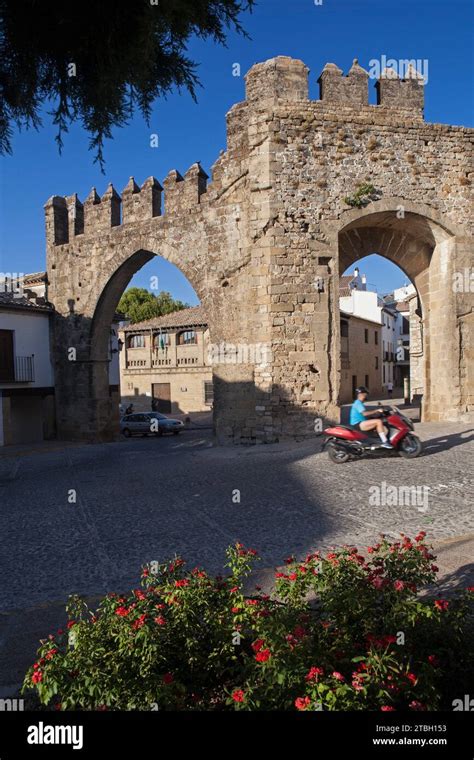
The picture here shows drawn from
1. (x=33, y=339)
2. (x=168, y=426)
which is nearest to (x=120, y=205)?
(x=33, y=339)

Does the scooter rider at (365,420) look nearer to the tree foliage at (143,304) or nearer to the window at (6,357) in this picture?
the window at (6,357)

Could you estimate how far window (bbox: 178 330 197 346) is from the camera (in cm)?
3191

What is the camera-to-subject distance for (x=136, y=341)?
34750 mm

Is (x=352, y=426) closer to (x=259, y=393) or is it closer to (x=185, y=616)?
(x=259, y=393)

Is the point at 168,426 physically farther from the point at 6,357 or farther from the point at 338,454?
the point at 338,454

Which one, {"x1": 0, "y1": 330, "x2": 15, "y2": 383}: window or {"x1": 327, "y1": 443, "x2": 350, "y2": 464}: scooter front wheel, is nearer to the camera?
{"x1": 327, "y1": 443, "x2": 350, "y2": 464}: scooter front wheel

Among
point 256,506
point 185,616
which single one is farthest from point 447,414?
point 185,616

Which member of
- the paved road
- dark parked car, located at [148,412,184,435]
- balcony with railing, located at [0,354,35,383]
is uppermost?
balcony with railing, located at [0,354,35,383]

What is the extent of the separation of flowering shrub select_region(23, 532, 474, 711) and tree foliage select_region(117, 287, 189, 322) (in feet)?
137

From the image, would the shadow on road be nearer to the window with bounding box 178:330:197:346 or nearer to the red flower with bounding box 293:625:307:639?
the red flower with bounding box 293:625:307:639

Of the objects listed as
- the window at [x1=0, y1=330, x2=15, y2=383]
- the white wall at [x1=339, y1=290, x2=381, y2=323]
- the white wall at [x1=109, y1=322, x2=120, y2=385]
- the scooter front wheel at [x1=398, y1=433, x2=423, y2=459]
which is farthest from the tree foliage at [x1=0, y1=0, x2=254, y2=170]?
the white wall at [x1=339, y1=290, x2=381, y2=323]

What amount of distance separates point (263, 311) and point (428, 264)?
198 inches

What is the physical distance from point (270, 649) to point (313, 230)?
11141mm

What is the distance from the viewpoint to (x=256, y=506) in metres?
6.67
